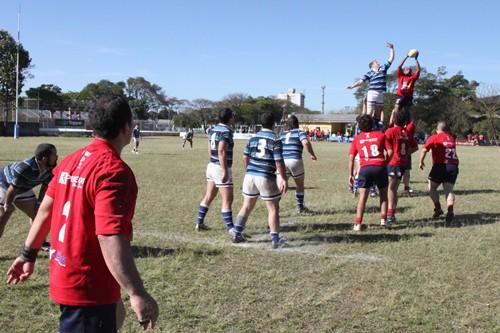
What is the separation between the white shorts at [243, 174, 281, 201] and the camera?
23.0 feet

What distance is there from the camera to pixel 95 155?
2570 mm

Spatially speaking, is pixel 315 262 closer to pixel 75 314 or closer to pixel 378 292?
pixel 378 292

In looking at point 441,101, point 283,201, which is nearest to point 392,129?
point 283,201

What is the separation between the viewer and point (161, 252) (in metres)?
6.81

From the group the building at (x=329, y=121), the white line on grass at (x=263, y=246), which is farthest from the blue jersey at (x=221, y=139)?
the building at (x=329, y=121)

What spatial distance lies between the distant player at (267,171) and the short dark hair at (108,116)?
4453 millimetres

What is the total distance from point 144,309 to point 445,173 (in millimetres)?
8159

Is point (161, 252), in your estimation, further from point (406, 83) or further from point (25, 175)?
point (406, 83)

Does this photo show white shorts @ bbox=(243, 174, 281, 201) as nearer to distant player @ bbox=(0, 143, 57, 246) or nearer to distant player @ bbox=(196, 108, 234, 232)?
distant player @ bbox=(196, 108, 234, 232)

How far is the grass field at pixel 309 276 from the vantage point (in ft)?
14.8

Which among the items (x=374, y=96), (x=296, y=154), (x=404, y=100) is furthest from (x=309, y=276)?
(x=404, y=100)

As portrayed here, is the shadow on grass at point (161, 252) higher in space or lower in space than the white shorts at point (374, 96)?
lower

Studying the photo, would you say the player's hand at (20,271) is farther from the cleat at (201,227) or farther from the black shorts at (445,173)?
the black shorts at (445,173)

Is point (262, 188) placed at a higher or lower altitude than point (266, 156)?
lower
